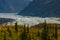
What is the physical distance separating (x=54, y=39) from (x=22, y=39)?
6.01 meters

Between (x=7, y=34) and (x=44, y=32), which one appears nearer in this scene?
(x=44, y=32)

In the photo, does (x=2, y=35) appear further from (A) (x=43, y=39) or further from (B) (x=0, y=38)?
(A) (x=43, y=39)

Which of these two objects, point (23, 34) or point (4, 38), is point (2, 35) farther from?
point (23, 34)

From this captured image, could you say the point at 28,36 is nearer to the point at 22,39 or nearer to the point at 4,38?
the point at 22,39

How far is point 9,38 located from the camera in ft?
161

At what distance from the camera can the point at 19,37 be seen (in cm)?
4984

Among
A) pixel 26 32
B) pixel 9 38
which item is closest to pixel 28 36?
pixel 26 32

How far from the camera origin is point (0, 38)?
1954 inches

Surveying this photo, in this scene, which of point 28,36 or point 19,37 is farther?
point 19,37

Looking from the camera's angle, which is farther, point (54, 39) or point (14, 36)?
point (14, 36)

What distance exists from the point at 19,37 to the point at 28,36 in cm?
347

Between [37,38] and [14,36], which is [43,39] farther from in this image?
[14,36]

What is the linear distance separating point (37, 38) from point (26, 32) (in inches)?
118

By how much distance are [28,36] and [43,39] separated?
277 centimetres
